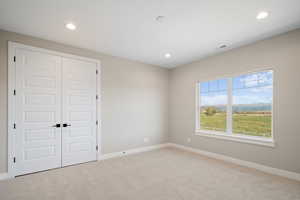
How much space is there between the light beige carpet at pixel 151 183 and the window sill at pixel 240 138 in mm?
603

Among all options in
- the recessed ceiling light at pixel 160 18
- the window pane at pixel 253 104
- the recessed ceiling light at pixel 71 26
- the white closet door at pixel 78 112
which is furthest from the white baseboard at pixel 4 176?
the window pane at pixel 253 104

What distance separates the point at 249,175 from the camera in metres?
2.91

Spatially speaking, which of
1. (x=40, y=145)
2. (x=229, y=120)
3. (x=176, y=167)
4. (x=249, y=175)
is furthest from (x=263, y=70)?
(x=40, y=145)

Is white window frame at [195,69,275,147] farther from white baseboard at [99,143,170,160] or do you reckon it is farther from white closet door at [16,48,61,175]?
white closet door at [16,48,61,175]

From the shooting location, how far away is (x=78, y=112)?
3.57 meters

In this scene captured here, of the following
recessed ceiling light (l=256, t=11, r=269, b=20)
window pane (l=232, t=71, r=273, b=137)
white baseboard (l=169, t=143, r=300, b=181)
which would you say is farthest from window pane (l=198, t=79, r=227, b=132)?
recessed ceiling light (l=256, t=11, r=269, b=20)

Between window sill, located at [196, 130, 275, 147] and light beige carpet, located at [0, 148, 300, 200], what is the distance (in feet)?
1.98

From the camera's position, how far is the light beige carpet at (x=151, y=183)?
2.25 metres

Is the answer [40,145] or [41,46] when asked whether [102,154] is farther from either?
[41,46]

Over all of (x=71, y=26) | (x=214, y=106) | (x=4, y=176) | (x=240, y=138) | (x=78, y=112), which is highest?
(x=71, y=26)

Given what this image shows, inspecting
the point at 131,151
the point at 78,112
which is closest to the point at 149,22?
the point at 78,112

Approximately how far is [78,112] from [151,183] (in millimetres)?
2326

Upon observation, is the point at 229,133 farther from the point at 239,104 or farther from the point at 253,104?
the point at 253,104

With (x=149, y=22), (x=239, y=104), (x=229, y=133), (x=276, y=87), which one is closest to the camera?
(x=149, y=22)
